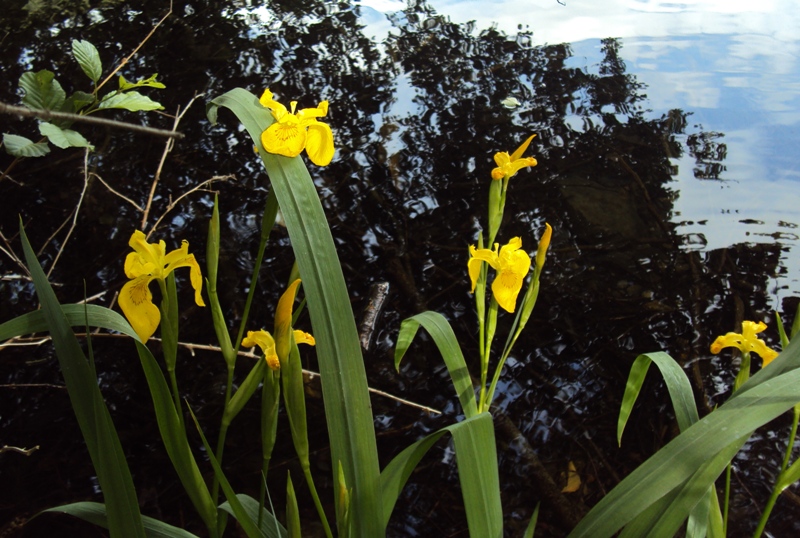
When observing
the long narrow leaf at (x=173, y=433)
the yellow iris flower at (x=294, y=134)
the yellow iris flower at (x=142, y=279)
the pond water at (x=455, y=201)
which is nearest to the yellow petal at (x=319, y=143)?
the yellow iris flower at (x=294, y=134)

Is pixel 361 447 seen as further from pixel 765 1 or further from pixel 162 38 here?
pixel 765 1

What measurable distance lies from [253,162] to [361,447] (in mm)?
1380

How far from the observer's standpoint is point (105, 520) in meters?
0.81

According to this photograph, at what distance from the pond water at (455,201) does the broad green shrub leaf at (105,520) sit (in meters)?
0.36

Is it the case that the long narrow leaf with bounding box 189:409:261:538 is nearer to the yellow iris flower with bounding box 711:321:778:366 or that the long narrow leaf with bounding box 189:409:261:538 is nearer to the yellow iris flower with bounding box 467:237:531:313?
the yellow iris flower with bounding box 467:237:531:313

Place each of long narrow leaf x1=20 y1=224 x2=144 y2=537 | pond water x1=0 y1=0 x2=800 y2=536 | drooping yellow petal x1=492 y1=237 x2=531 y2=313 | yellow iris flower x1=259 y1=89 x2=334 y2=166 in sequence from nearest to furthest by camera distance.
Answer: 1. long narrow leaf x1=20 y1=224 x2=144 y2=537
2. yellow iris flower x1=259 y1=89 x2=334 y2=166
3. drooping yellow petal x1=492 y1=237 x2=531 y2=313
4. pond water x1=0 y1=0 x2=800 y2=536

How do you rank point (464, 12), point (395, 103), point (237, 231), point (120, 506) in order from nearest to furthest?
point (120, 506) → point (237, 231) → point (395, 103) → point (464, 12)

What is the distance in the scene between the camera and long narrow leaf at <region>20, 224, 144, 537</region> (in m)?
0.64

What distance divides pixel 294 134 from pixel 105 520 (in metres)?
0.53

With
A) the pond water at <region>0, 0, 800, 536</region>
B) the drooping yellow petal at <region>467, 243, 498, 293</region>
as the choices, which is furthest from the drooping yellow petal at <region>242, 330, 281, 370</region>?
the pond water at <region>0, 0, 800, 536</region>

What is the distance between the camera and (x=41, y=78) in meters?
0.82

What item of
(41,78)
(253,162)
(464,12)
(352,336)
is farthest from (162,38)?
(352,336)

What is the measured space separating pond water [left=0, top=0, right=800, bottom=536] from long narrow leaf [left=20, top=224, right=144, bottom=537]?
20.9 inches

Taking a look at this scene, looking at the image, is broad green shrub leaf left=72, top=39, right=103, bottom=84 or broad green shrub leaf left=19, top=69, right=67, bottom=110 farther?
broad green shrub leaf left=72, top=39, right=103, bottom=84
